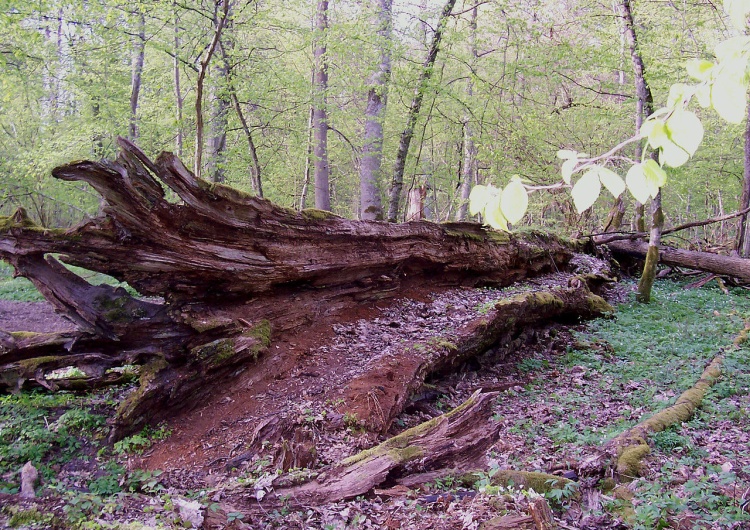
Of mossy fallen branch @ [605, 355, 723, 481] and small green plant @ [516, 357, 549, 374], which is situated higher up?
mossy fallen branch @ [605, 355, 723, 481]

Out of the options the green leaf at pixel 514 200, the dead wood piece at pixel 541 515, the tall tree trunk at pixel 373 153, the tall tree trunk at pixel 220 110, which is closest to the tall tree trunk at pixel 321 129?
the tall tree trunk at pixel 373 153

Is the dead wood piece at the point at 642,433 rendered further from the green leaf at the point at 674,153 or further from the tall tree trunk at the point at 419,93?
the tall tree trunk at the point at 419,93

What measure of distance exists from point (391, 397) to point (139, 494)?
9.15 ft

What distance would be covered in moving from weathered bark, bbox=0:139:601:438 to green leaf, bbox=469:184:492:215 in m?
4.24

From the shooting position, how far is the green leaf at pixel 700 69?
3.63ft

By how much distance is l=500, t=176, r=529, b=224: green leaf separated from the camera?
1.20 meters

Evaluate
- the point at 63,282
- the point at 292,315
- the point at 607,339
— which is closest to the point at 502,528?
the point at 292,315

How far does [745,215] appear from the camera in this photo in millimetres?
14938

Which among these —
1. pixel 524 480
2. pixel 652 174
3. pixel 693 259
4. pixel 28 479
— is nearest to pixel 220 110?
pixel 28 479

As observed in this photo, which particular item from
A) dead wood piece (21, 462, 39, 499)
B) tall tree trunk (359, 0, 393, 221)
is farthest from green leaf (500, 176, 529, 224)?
tall tree trunk (359, 0, 393, 221)

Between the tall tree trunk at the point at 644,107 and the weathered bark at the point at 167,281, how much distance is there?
709 cm

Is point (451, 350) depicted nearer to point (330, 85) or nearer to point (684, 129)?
point (684, 129)

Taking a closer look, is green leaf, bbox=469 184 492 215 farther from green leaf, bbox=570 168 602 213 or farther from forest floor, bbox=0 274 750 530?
forest floor, bbox=0 274 750 530

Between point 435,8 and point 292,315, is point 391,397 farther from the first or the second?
point 435,8
